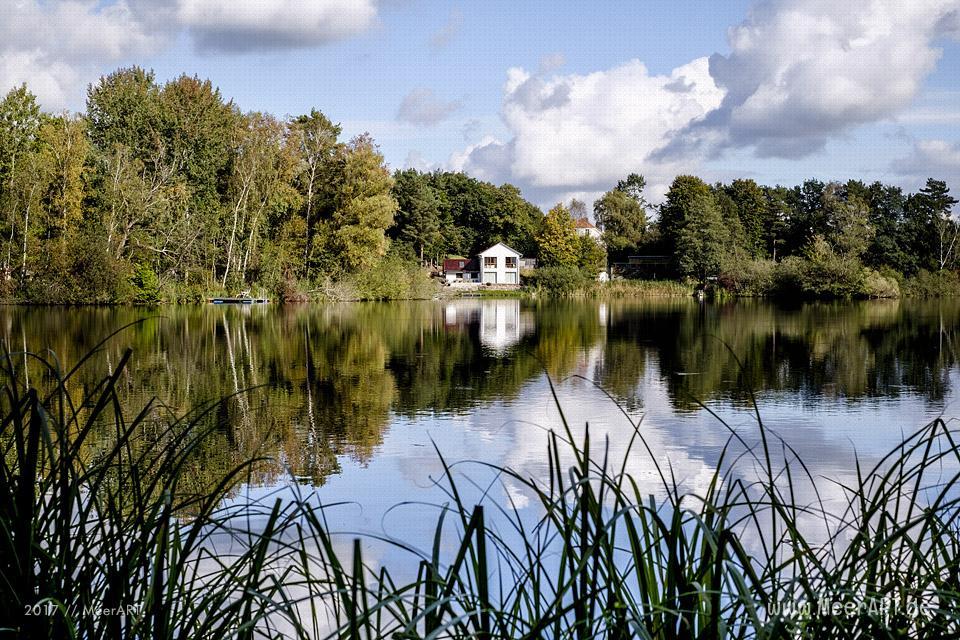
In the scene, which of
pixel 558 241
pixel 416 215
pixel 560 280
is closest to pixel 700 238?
pixel 560 280

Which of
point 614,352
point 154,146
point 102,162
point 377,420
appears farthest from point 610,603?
point 154,146

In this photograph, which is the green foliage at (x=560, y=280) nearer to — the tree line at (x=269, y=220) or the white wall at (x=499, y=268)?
the tree line at (x=269, y=220)

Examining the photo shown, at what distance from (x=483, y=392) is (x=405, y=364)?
12.6ft

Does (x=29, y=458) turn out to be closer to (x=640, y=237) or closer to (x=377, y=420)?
(x=377, y=420)

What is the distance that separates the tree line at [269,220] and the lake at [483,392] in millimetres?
11417

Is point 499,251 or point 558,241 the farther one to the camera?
point 499,251

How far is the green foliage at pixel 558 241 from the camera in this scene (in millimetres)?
67562

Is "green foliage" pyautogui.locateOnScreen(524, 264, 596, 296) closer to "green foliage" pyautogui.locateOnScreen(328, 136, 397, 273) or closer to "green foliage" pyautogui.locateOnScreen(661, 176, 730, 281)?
"green foliage" pyautogui.locateOnScreen(661, 176, 730, 281)

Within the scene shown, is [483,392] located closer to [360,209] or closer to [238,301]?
[238,301]

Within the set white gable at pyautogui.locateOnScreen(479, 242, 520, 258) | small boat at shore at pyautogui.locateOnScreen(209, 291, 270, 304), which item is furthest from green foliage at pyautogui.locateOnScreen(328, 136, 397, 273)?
white gable at pyautogui.locateOnScreen(479, 242, 520, 258)

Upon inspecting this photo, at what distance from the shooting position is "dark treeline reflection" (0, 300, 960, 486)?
31.6 ft

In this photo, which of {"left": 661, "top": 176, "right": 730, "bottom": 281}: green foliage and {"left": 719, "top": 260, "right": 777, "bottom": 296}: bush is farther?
{"left": 661, "top": 176, "right": 730, "bottom": 281}: green foliage

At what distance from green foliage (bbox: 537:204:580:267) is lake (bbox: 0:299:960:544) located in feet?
136

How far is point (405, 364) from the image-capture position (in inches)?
634
